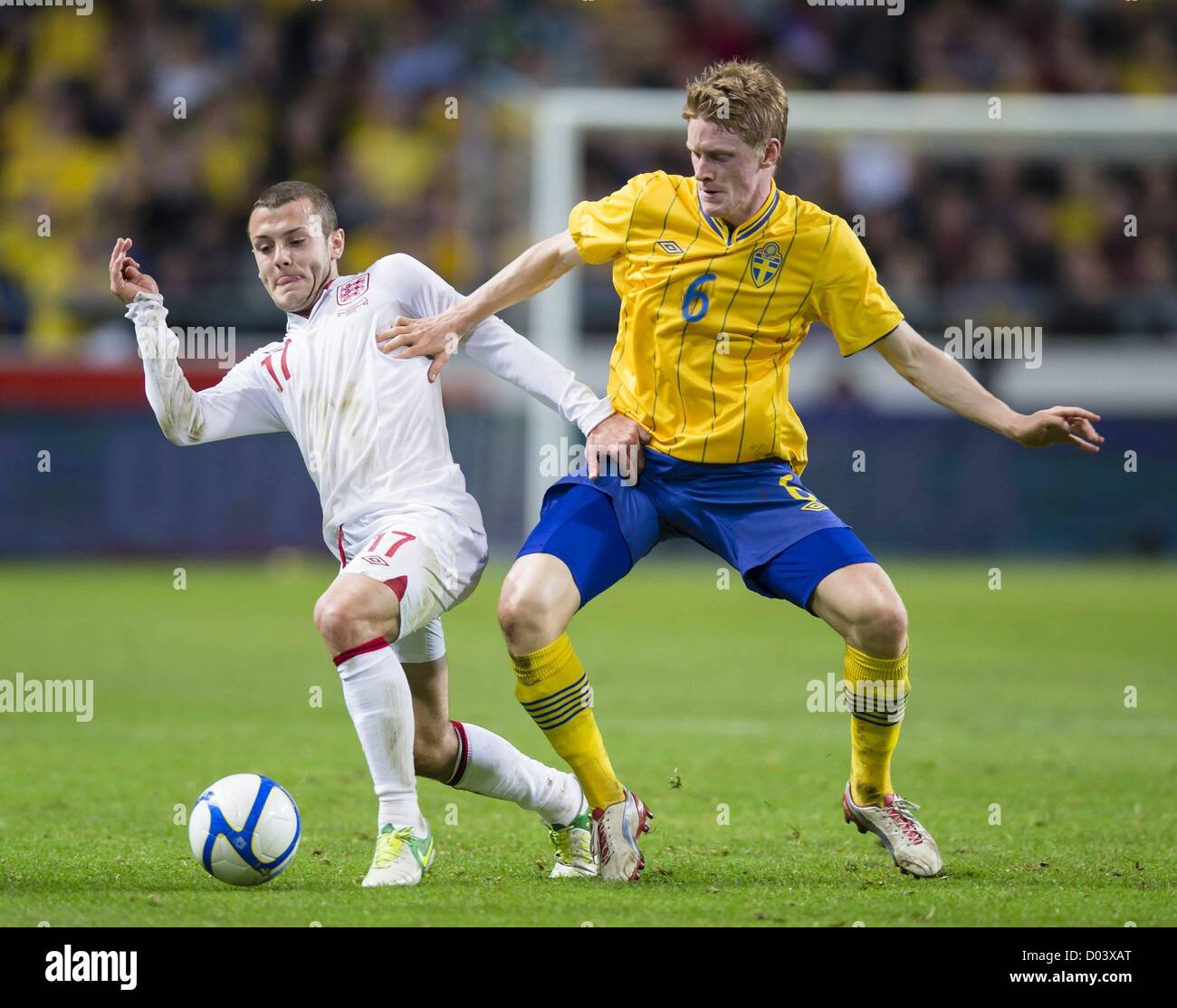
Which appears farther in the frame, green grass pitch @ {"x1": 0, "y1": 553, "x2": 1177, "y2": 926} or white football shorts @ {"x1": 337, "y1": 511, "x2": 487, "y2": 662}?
white football shorts @ {"x1": 337, "y1": 511, "x2": 487, "y2": 662}

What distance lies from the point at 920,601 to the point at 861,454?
2851 millimetres

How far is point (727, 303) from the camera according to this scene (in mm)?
A: 5062

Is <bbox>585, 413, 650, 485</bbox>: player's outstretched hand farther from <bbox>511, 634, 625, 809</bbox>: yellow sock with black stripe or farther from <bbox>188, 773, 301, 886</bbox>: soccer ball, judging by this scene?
<bbox>188, 773, 301, 886</bbox>: soccer ball

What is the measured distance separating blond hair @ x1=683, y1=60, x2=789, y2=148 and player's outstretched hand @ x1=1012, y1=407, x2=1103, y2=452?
1108 millimetres

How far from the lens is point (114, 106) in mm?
18984

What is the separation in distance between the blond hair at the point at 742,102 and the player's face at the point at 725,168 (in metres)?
0.02

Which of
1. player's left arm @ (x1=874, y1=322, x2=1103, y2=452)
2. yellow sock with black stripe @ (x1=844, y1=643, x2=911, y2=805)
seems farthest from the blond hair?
yellow sock with black stripe @ (x1=844, y1=643, x2=911, y2=805)

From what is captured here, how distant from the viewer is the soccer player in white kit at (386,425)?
4.81 meters

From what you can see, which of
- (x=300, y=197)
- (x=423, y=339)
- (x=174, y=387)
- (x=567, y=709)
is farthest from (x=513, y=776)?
(x=300, y=197)

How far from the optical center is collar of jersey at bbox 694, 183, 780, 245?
5.05m

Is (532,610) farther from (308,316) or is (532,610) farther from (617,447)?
(308,316)

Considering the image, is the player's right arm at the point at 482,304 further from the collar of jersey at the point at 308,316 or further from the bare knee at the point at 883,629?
the bare knee at the point at 883,629

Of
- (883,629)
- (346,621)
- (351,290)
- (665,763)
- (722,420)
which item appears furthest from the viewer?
(665,763)

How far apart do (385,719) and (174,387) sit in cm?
117
